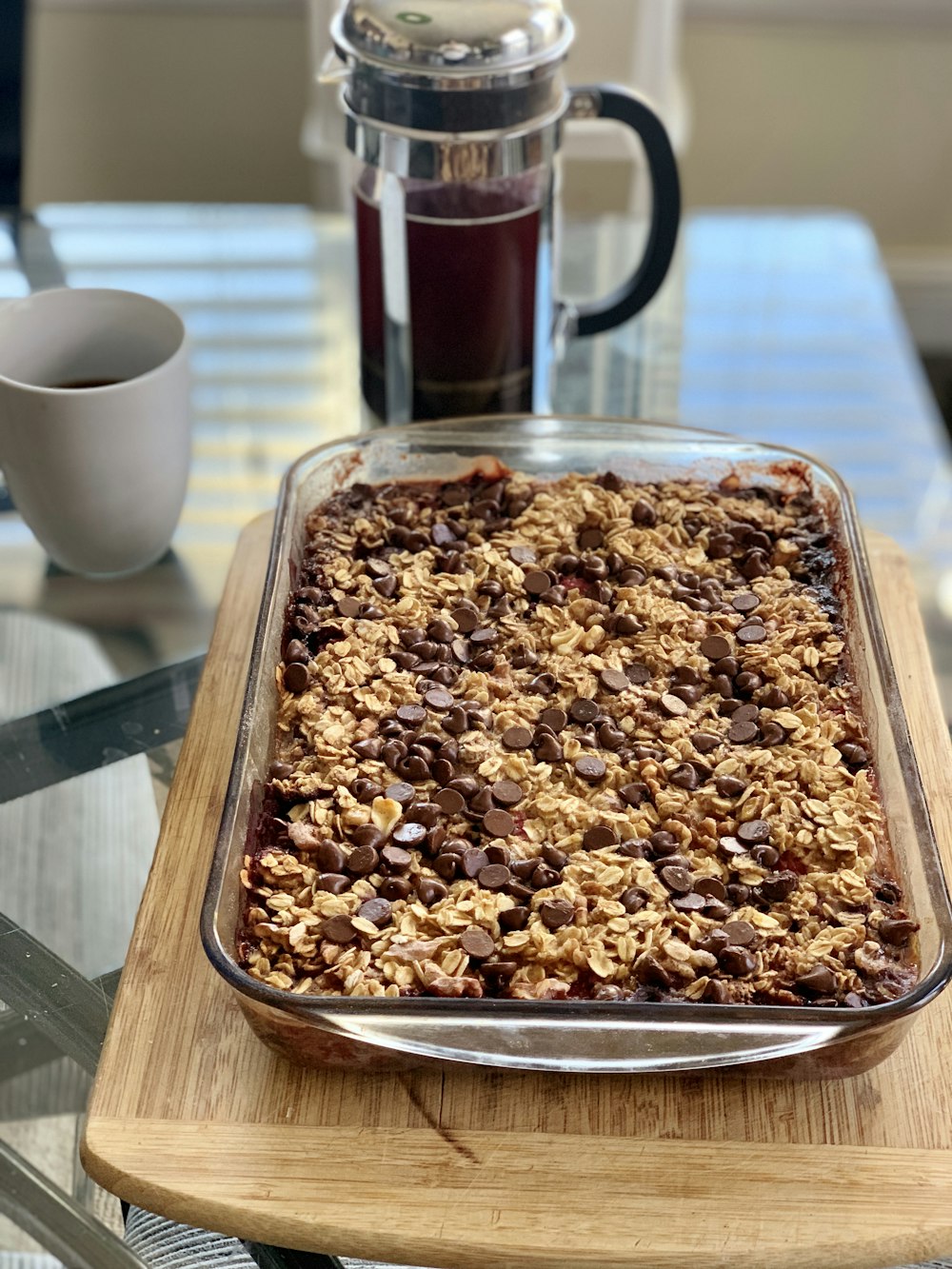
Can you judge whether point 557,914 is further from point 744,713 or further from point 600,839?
point 744,713

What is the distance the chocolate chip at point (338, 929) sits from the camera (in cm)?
76

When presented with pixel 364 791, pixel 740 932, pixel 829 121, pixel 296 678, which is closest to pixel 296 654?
pixel 296 678

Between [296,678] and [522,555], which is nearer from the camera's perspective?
[296,678]

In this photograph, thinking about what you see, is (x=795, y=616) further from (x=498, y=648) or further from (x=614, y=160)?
(x=614, y=160)

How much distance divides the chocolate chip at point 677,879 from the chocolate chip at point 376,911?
0.52 ft

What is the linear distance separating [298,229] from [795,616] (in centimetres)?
82

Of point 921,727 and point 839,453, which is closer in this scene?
point 921,727

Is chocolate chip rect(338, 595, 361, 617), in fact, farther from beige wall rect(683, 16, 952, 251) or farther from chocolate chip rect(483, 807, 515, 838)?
beige wall rect(683, 16, 952, 251)

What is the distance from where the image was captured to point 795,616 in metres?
0.97

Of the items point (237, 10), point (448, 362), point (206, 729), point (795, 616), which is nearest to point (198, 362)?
point (448, 362)

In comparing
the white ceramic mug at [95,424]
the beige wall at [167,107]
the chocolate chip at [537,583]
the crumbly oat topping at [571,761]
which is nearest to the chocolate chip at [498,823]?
the crumbly oat topping at [571,761]

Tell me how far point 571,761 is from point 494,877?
11 centimetres

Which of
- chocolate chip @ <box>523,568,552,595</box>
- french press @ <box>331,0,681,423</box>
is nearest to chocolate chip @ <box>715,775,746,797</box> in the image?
chocolate chip @ <box>523,568,552,595</box>

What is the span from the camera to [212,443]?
1.31 m
